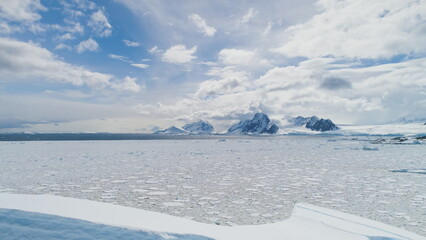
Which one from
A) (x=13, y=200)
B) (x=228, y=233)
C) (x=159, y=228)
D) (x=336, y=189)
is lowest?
(x=336, y=189)

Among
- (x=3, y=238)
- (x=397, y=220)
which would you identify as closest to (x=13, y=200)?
(x=3, y=238)

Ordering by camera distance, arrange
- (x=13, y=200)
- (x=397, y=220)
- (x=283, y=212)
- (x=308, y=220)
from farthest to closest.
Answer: (x=283, y=212), (x=397, y=220), (x=308, y=220), (x=13, y=200)

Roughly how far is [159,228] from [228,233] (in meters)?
1.13

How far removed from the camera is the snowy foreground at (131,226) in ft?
9.84

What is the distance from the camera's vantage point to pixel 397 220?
225 inches

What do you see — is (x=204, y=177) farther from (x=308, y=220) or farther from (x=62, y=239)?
(x=62, y=239)

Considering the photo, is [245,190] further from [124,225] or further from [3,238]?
[3,238]

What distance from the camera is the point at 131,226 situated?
313cm

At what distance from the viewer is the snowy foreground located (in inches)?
118

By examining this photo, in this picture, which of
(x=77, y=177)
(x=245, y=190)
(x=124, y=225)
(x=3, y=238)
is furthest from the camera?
(x=77, y=177)

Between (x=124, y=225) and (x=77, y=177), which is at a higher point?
(x=124, y=225)

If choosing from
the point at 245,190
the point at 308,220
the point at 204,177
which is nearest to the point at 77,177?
the point at 204,177

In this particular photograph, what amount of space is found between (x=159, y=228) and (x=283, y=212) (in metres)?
3.99

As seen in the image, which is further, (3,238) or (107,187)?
(107,187)
